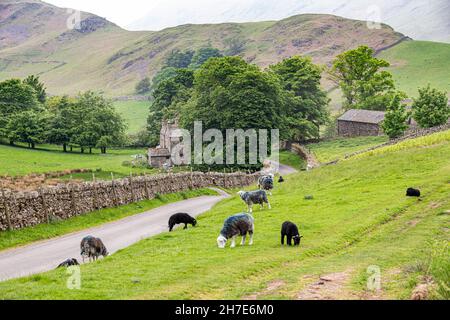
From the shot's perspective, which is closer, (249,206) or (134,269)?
(134,269)

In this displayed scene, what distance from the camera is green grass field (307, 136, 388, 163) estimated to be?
8275cm

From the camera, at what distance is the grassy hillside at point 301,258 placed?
15.1 metres

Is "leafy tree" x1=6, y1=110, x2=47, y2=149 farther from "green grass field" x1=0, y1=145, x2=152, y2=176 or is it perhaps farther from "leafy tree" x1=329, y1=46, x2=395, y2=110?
"leafy tree" x1=329, y1=46, x2=395, y2=110

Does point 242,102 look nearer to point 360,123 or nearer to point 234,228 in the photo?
point 360,123

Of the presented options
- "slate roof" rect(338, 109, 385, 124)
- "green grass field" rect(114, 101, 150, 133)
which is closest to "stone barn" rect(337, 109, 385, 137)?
"slate roof" rect(338, 109, 385, 124)

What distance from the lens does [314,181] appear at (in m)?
47.8

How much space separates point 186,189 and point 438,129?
1304 inches

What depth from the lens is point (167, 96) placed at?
403ft

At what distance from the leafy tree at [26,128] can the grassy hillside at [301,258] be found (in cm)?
6233

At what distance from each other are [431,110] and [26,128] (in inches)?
2556

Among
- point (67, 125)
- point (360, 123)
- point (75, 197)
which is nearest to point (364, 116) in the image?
point (360, 123)
